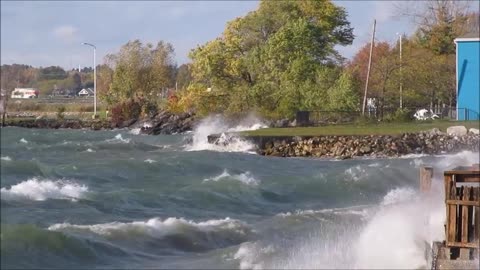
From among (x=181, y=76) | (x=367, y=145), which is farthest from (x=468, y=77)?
(x=181, y=76)

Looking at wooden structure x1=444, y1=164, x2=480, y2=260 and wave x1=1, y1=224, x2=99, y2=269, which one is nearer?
wooden structure x1=444, y1=164, x2=480, y2=260

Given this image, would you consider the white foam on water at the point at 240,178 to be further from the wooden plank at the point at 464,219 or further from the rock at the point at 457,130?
the wooden plank at the point at 464,219

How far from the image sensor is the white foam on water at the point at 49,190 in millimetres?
18406

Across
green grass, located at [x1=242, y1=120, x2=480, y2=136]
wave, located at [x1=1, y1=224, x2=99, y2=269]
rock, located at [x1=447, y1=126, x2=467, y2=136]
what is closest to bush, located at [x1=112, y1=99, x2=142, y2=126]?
green grass, located at [x1=242, y1=120, x2=480, y2=136]

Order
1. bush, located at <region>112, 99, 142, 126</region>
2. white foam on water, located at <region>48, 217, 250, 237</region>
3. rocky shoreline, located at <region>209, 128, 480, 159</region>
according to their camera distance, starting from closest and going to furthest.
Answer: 1. white foam on water, located at <region>48, 217, 250, 237</region>
2. rocky shoreline, located at <region>209, 128, 480, 159</region>
3. bush, located at <region>112, 99, 142, 126</region>

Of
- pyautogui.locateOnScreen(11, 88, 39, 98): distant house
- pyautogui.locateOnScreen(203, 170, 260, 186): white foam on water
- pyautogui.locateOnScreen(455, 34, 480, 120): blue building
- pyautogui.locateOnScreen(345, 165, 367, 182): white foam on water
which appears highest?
pyautogui.locateOnScreen(455, 34, 480, 120): blue building

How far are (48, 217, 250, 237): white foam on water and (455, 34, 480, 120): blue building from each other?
20773 mm

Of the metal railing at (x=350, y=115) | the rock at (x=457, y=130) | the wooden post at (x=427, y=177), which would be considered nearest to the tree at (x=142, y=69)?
the metal railing at (x=350, y=115)

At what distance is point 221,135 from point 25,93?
1559 inches

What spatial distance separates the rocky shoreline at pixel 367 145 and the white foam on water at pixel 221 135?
99cm

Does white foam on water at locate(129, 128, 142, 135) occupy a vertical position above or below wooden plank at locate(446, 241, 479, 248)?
below

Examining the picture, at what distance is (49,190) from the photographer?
2138 cm

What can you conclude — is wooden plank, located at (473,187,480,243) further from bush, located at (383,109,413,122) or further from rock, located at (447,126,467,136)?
bush, located at (383,109,413,122)

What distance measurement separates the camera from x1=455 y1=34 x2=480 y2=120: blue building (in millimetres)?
38906
